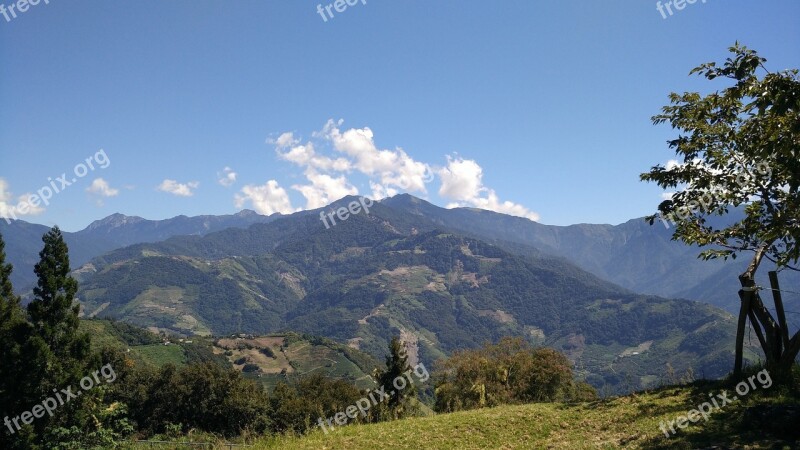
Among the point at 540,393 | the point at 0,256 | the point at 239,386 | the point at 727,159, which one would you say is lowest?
the point at 540,393

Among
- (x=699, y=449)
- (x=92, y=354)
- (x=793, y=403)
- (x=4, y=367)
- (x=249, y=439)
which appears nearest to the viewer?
(x=699, y=449)

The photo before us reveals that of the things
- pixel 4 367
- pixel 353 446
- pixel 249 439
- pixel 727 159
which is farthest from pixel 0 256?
pixel 727 159

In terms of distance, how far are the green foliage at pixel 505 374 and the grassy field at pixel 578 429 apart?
1062 inches

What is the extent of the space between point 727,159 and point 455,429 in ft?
38.5

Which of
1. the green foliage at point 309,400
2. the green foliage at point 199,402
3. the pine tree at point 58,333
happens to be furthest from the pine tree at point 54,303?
the green foliage at point 199,402

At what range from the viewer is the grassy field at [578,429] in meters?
11.5

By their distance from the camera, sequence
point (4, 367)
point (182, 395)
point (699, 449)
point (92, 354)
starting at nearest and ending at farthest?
1. point (699, 449)
2. point (4, 367)
3. point (92, 354)
4. point (182, 395)

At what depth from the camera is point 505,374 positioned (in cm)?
4319

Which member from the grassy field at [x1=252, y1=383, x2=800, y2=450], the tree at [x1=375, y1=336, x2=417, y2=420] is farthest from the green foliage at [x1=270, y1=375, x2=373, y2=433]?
the grassy field at [x1=252, y1=383, x2=800, y2=450]

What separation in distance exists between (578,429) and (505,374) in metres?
30.5

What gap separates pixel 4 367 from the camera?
32.5m

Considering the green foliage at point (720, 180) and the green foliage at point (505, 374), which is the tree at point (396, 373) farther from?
the green foliage at point (720, 180)

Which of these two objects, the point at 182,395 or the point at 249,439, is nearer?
the point at 249,439

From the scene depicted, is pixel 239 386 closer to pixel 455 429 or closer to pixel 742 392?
pixel 455 429
